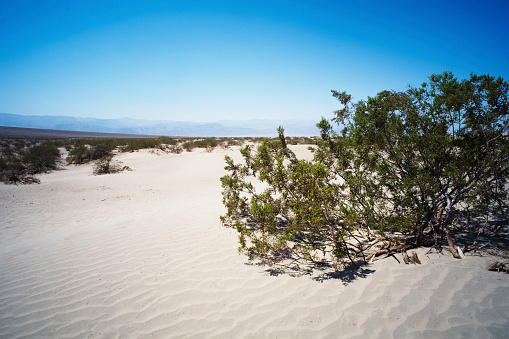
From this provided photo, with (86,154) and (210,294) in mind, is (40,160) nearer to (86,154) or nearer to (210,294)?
(86,154)

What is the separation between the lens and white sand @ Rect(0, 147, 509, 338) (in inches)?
109

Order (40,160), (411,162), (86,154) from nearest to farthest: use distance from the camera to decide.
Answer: (411,162), (40,160), (86,154)

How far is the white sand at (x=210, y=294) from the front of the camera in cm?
277

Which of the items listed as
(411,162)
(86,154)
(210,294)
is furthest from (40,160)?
(411,162)

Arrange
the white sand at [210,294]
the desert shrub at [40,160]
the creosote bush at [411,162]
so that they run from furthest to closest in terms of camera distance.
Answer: the desert shrub at [40,160]
the creosote bush at [411,162]
the white sand at [210,294]

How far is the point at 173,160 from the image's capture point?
19.9 meters

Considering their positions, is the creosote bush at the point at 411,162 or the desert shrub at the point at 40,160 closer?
the creosote bush at the point at 411,162

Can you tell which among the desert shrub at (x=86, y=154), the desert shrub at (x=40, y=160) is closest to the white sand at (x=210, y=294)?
the desert shrub at (x=40, y=160)

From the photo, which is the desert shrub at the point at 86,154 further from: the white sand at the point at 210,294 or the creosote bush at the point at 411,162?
the creosote bush at the point at 411,162

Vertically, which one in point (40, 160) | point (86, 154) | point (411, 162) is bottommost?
point (40, 160)

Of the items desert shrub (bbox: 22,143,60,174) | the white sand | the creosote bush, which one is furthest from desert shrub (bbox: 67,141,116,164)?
the creosote bush

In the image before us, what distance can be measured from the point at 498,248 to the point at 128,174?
666 inches

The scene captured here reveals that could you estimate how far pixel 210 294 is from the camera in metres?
3.46

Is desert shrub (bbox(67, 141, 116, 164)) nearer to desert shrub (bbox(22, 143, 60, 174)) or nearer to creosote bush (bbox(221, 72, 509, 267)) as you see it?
desert shrub (bbox(22, 143, 60, 174))
